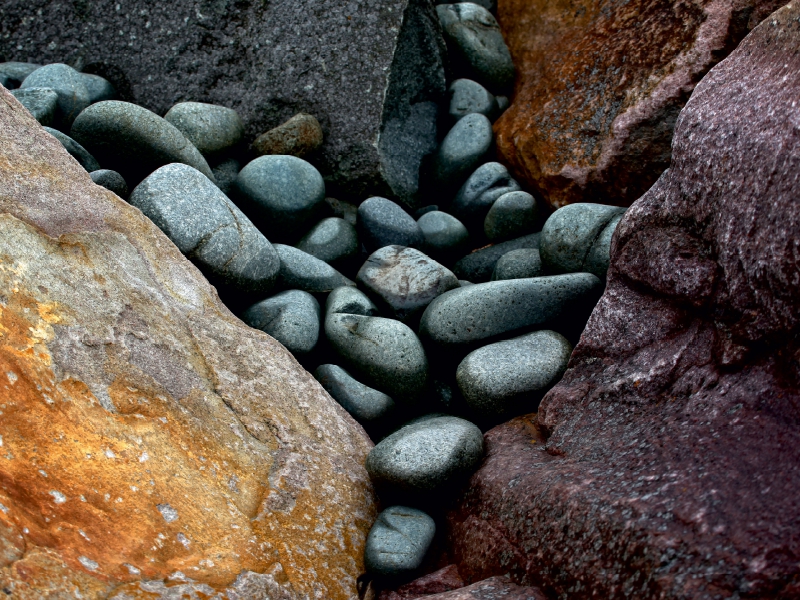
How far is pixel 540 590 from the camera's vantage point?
190 cm

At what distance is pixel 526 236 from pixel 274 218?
1.36 metres

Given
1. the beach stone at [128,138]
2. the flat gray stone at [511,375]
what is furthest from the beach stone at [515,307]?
the beach stone at [128,138]

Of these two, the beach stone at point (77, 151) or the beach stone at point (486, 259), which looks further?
the beach stone at point (486, 259)

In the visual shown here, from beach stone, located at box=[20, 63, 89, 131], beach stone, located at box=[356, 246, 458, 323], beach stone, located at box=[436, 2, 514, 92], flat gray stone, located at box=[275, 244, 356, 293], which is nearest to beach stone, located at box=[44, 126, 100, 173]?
beach stone, located at box=[20, 63, 89, 131]

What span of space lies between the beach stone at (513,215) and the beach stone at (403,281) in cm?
60

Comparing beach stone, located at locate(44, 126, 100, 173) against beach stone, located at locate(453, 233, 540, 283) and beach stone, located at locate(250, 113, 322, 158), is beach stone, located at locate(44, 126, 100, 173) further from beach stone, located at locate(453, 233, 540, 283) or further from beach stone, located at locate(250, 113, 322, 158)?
beach stone, located at locate(453, 233, 540, 283)

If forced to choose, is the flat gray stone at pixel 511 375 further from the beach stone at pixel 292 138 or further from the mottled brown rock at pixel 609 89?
the beach stone at pixel 292 138

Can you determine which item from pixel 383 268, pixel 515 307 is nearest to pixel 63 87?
pixel 383 268

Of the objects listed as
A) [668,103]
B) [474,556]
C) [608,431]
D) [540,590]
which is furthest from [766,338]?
[668,103]

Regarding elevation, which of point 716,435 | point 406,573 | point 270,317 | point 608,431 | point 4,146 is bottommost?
point 406,573

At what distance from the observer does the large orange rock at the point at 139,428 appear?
176 centimetres

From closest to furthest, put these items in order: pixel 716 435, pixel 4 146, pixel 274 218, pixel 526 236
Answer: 1. pixel 716 435
2. pixel 4 146
3. pixel 274 218
4. pixel 526 236

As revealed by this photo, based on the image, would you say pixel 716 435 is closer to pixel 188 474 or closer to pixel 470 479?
pixel 470 479

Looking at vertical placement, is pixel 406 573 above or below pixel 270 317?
below
